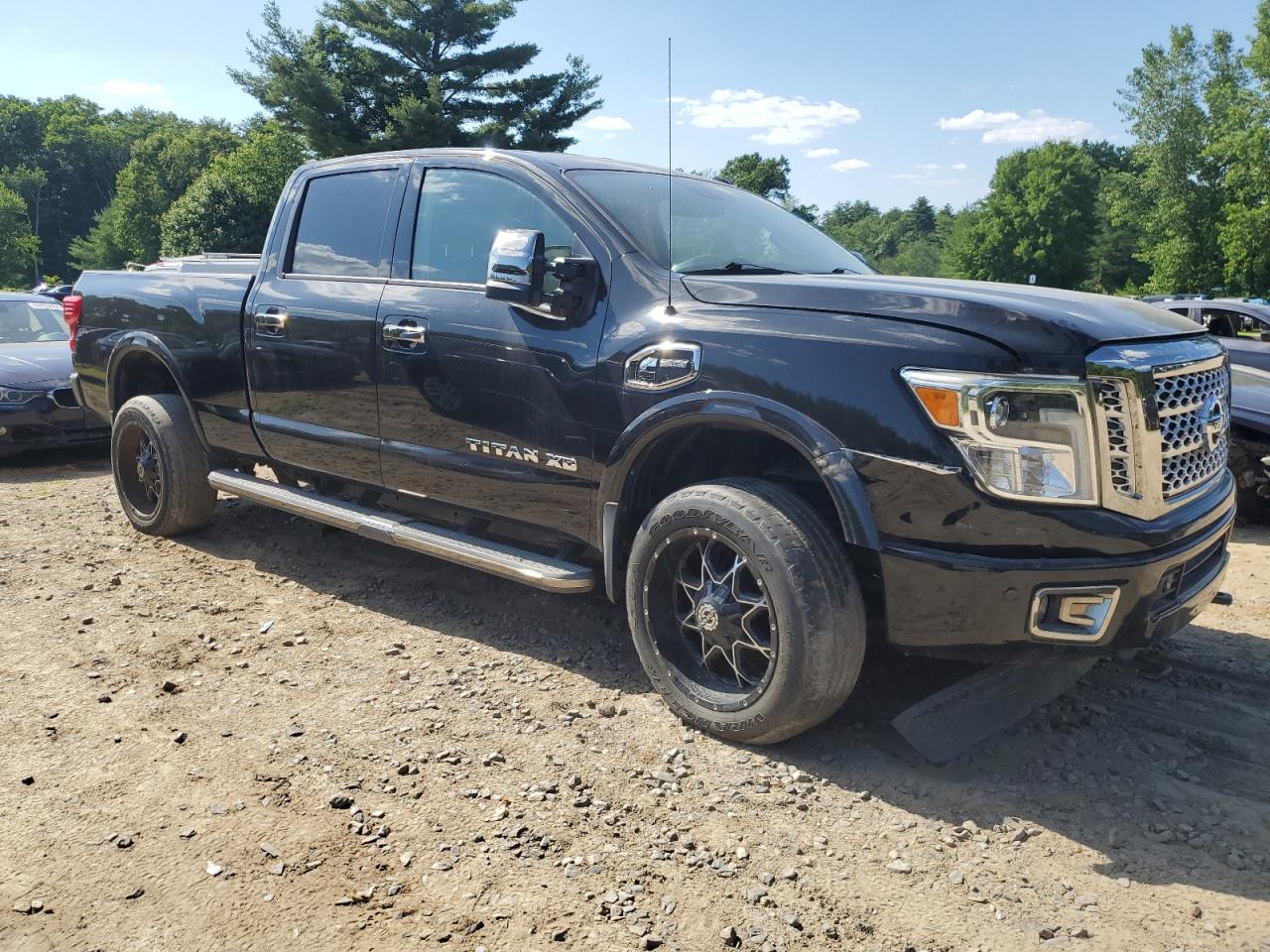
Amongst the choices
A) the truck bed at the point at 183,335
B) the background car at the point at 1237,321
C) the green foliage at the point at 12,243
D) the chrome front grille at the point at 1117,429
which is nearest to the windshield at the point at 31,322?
the truck bed at the point at 183,335

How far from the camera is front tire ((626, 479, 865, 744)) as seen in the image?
2.96 meters

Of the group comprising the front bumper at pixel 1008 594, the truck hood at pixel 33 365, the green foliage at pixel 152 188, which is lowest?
the front bumper at pixel 1008 594

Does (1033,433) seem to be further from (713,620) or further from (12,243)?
(12,243)

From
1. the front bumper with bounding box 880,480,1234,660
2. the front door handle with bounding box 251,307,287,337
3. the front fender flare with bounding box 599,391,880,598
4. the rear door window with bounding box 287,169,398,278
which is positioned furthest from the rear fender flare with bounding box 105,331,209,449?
the front bumper with bounding box 880,480,1234,660

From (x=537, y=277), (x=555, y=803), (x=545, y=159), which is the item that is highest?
(x=545, y=159)

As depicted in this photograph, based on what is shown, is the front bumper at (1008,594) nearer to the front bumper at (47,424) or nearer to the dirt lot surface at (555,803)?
the dirt lot surface at (555,803)

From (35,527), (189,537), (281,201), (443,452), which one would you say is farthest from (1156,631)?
(35,527)

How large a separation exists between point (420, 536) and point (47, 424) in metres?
5.98

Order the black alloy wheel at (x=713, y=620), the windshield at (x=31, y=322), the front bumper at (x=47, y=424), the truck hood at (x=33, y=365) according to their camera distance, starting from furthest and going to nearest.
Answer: the windshield at (x=31, y=322) < the truck hood at (x=33, y=365) < the front bumper at (x=47, y=424) < the black alloy wheel at (x=713, y=620)

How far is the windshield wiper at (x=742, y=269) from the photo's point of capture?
364 centimetres

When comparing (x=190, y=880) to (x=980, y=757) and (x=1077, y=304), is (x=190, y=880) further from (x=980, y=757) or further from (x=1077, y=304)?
(x=1077, y=304)

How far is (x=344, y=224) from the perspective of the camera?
15.3 feet

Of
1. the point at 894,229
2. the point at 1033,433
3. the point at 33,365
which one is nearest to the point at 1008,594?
the point at 1033,433

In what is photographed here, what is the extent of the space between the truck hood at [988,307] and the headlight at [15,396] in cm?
723
